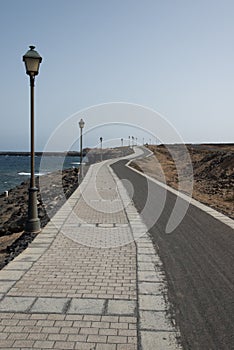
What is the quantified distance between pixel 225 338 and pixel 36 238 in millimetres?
5404

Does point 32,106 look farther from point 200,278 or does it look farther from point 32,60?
point 200,278

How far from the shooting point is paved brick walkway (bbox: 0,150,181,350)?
12.8 ft

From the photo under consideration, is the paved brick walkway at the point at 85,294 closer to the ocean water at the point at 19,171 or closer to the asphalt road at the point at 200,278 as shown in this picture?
the asphalt road at the point at 200,278

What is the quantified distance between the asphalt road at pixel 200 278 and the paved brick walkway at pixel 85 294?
0.20 meters

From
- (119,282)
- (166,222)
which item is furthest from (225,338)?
(166,222)

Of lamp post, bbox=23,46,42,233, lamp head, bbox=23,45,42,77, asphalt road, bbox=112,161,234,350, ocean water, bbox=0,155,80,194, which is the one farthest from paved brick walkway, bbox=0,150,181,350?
ocean water, bbox=0,155,80,194

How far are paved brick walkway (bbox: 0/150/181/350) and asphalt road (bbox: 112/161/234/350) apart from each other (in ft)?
0.67

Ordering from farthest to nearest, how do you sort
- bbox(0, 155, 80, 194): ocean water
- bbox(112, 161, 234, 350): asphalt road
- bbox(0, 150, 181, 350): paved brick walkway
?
bbox(0, 155, 80, 194): ocean water
bbox(112, 161, 234, 350): asphalt road
bbox(0, 150, 181, 350): paved brick walkway

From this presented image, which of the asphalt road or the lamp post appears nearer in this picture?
the asphalt road

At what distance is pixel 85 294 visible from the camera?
5156 mm

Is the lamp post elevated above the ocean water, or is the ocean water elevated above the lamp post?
the lamp post

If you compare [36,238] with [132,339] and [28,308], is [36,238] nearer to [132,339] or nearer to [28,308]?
[28,308]

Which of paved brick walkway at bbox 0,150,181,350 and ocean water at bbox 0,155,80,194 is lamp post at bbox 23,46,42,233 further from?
ocean water at bbox 0,155,80,194

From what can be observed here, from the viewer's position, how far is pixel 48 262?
6676 mm
